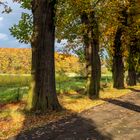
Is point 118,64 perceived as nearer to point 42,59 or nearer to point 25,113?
point 42,59

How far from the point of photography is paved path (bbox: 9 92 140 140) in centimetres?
1781

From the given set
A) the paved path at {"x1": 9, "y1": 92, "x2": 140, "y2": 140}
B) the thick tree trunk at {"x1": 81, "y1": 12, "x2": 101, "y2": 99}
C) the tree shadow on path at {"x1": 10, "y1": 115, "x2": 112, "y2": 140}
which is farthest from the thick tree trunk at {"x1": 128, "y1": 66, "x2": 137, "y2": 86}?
the tree shadow on path at {"x1": 10, "y1": 115, "x2": 112, "y2": 140}

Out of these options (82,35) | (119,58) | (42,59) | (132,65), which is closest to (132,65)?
(132,65)

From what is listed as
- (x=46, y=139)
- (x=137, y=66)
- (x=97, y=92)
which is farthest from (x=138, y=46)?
(x=46, y=139)

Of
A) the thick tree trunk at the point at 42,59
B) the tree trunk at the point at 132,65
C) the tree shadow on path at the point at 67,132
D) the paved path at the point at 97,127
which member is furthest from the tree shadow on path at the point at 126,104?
the tree trunk at the point at 132,65

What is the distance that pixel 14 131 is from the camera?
1930 cm

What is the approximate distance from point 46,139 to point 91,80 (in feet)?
46.2

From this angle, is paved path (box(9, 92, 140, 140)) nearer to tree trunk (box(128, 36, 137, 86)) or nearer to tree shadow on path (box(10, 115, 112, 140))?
tree shadow on path (box(10, 115, 112, 140))

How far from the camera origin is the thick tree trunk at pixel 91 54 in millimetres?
31094

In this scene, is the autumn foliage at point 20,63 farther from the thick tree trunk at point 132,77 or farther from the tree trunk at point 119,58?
the tree trunk at point 119,58

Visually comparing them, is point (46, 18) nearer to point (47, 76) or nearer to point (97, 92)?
point (47, 76)

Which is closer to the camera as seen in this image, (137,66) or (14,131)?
(14,131)

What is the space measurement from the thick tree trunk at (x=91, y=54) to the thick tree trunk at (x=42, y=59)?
7406 mm

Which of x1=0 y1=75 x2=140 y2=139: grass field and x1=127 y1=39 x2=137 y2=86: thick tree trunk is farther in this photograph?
x1=127 y1=39 x2=137 y2=86: thick tree trunk
